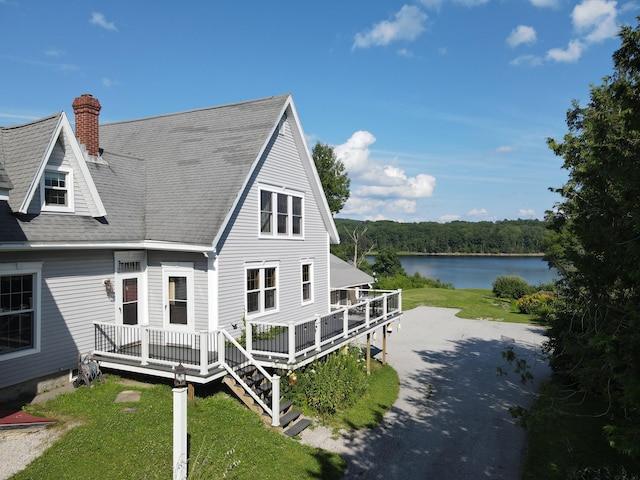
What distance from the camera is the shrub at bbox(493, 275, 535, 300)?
142 feet

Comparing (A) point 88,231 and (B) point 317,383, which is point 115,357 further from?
(B) point 317,383

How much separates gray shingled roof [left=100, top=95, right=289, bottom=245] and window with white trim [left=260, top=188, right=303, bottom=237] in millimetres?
1740

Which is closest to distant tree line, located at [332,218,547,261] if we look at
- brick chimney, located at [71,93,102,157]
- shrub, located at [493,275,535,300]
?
shrub, located at [493,275,535,300]

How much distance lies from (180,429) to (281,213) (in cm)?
943

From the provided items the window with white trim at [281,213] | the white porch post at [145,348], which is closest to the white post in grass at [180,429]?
the white porch post at [145,348]

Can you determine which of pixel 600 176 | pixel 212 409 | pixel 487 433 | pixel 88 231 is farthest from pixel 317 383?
pixel 600 176

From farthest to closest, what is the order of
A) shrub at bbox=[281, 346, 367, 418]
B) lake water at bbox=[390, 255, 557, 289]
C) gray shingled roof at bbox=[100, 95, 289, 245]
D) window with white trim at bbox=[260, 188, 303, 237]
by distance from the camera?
lake water at bbox=[390, 255, 557, 289] < window with white trim at bbox=[260, 188, 303, 237] < gray shingled roof at bbox=[100, 95, 289, 245] < shrub at bbox=[281, 346, 367, 418]

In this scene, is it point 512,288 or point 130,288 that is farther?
point 512,288

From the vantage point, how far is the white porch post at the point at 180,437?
7840 millimetres

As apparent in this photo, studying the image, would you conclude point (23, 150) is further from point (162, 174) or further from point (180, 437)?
point (180, 437)

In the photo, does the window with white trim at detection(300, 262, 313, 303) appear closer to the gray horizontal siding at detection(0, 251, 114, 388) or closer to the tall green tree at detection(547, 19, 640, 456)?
the gray horizontal siding at detection(0, 251, 114, 388)

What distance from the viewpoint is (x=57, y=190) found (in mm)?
11844

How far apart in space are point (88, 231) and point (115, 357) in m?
3.45

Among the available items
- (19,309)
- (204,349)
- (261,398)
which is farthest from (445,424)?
(19,309)
